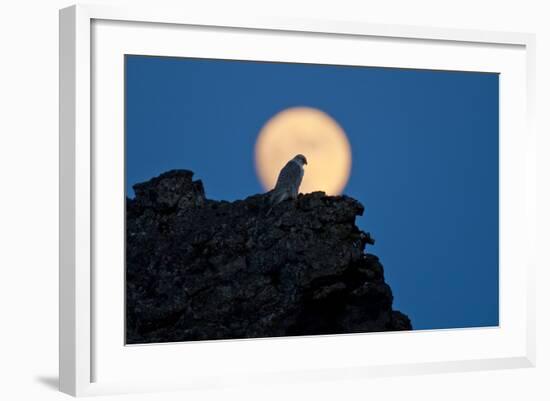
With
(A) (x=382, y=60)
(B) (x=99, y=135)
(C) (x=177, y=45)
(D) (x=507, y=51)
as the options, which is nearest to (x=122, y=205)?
(B) (x=99, y=135)

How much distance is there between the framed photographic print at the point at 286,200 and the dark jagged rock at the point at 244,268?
1 cm

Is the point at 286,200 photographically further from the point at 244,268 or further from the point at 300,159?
the point at 244,268

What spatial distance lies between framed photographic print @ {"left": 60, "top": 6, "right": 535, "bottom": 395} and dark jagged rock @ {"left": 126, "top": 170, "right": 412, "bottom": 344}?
0.05 ft

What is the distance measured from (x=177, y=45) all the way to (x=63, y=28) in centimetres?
83

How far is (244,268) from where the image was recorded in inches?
328

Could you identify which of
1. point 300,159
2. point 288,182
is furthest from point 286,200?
point 300,159

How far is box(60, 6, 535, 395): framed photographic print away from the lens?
7812 millimetres

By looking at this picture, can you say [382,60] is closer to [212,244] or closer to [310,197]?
[310,197]

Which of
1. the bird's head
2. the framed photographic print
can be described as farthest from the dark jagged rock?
the bird's head

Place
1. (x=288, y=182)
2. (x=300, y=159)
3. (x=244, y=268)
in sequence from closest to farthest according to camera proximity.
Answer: (x=244, y=268) → (x=288, y=182) → (x=300, y=159)

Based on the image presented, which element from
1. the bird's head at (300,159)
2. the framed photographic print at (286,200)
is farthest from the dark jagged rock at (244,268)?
the bird's head at (300,159)

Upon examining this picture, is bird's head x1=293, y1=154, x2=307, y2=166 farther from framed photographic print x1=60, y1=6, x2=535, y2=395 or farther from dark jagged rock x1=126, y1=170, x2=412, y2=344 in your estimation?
dark jagged rock x1=126, y1=170, x2=412, y2=344

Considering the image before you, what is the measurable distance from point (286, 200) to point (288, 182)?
0.14 m

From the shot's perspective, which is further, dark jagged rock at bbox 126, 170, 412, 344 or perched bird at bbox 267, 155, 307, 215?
perched bird at bbox 267, 155, 307, 215
